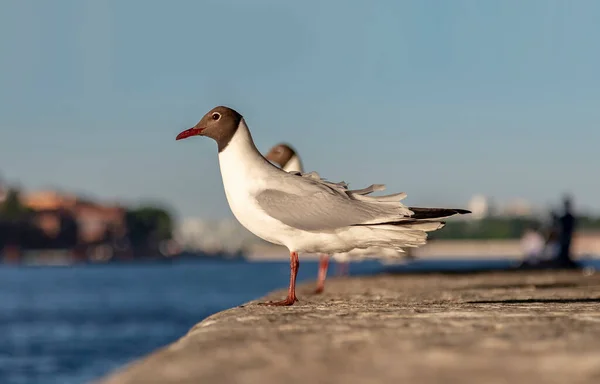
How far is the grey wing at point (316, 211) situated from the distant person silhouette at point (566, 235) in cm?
2618

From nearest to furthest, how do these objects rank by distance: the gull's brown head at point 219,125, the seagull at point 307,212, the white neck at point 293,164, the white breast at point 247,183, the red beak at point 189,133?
1. the seagull at point 307,212
2. the white breast at point 247,183
3. the gull's brown head at point 219,125
4. the red beak at point 189,133
5. the white neck at point 293,164

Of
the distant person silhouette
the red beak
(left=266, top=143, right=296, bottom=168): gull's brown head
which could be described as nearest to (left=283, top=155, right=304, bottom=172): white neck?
(left=266, top=143, right=296, bottom=168): gull's brown head

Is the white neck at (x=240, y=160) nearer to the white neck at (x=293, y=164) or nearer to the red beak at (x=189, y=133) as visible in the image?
the red beak at (x=189, y=133)

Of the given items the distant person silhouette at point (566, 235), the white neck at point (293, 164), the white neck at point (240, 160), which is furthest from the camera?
the distant person silhouette at point (566, 235)

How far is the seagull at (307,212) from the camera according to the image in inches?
305

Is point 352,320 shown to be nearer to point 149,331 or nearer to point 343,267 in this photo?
point 343,267

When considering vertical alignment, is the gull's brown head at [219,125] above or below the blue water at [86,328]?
above

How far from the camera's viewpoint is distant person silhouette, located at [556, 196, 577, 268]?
33.4 meters

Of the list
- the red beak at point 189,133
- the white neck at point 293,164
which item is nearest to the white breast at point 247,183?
the red beak at point 189,133

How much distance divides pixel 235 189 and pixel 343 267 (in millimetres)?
10631

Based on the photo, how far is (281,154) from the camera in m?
11.6

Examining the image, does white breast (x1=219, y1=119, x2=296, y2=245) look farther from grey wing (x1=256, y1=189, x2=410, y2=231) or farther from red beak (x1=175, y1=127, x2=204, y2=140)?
red beak (x1=175, y1=127, x2=204, y2=140)

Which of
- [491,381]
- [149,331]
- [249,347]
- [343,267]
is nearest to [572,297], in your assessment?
[249,347]

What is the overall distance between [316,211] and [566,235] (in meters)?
27.3
